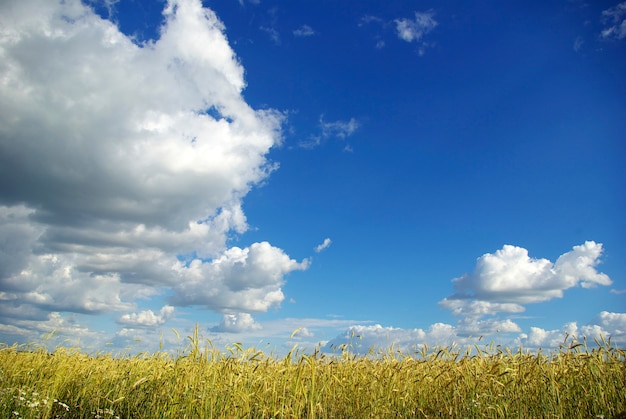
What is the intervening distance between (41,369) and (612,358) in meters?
16.5

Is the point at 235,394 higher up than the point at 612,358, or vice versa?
the point at 612,358

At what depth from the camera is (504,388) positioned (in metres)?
9.77

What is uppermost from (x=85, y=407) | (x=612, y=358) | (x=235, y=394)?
(x=612, y=358)

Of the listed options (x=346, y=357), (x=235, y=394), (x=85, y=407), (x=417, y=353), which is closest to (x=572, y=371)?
(x=417, y=353)

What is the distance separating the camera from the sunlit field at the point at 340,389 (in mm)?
8750

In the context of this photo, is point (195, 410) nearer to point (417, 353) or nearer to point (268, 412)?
point (268, 412)

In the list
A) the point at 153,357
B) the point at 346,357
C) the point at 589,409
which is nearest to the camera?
the point at 589,409

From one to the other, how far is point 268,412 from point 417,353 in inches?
238

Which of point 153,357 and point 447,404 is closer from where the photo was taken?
point 447,404

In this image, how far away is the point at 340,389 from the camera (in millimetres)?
10570

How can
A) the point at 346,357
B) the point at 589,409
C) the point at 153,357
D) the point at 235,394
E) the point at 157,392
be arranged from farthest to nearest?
the point at 153,357, the point at 346,357, the point at 157,392, the point at 589,409, the point at 235,394

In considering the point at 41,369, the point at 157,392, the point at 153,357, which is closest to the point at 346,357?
the point at 157,392

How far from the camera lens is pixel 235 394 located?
326 inches

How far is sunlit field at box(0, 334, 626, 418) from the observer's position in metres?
8.75
